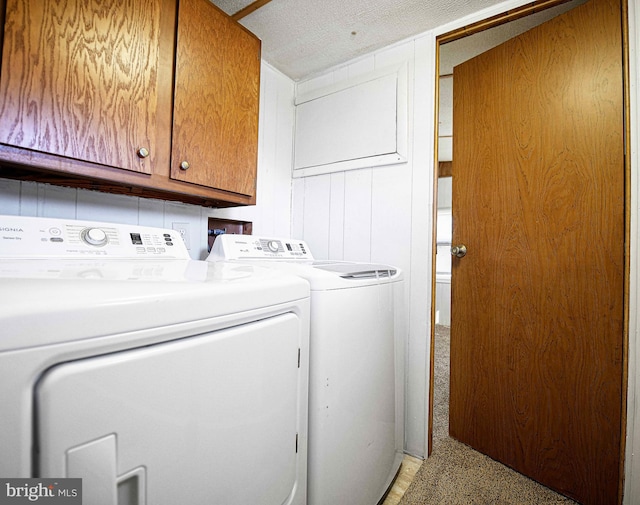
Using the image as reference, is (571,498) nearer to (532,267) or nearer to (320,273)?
(532,267)

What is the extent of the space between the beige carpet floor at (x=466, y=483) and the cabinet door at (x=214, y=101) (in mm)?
1560

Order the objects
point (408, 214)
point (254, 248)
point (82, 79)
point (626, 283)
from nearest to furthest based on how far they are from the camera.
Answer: point (82, 79) → point (626, 283) → point (254, 248) → point (408, 214)

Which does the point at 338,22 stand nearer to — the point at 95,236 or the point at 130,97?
the point at 130,97

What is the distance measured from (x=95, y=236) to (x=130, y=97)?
503mm

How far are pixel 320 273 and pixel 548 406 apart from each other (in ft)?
4.17

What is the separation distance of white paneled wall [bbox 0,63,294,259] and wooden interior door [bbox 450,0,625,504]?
1.12 m

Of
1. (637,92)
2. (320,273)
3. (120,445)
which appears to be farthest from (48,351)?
(637,92)

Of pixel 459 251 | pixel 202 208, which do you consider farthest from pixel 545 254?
pixel 202 208

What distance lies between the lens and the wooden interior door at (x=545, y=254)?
4.01 ft

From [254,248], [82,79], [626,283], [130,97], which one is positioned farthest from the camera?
[254,248]

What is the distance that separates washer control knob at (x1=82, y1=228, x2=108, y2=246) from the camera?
1097 mm

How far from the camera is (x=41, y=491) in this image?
1.33ft

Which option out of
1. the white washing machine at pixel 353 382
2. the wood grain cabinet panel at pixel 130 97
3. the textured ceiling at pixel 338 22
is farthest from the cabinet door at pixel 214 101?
the white washing machine at pixel 353 382

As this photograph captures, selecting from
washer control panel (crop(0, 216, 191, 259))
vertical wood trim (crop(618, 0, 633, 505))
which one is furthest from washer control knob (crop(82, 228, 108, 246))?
vertical wood trim (crop(618, 0, 633, 505))
